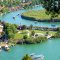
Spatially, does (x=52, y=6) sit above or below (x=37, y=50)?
above

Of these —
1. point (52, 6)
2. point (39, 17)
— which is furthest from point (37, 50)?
point (39, 17)

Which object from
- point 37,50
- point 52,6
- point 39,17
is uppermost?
→ point 52,6

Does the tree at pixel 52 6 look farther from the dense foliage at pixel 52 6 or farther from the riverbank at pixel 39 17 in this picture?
the riverbank at pixel 39 17

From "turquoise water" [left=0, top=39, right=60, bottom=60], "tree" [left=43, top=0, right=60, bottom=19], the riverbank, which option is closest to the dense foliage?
"tree" [left=43, top=0, right=60, bottom=19]

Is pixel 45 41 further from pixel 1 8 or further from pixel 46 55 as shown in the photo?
pixel 1 8

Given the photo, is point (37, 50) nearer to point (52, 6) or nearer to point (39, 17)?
point (52, 6)

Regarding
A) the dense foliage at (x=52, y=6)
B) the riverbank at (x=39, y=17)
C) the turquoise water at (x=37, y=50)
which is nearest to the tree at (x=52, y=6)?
the dense foliage at (x=52, y=6)

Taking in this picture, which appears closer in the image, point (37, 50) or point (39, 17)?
point (37, 50)

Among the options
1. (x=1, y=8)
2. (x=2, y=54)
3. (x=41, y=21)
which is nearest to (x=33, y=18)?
(x=41, y=21)
